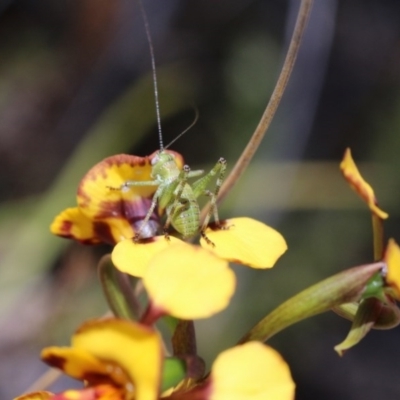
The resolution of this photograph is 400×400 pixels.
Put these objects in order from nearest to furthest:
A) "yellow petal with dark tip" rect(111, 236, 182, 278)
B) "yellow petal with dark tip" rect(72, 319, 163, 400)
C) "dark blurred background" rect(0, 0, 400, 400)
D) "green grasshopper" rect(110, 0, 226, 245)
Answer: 1. "yellow petal with dark tip" rect(72, 319, 163, 400)
2. "yellow petal with dark tip" rect(111, 236, 182, 278)
3. "green grasshopper" rect(110, 0, 226, 245)
4. "dark blurred background" rect(0, 0, 400, 400)

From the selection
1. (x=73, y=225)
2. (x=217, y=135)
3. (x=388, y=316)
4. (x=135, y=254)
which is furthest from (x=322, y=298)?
(x=217, y=135)

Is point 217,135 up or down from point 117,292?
down

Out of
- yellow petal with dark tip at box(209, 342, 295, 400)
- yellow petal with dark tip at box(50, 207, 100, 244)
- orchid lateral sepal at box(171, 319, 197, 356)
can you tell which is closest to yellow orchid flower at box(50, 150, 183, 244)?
yellow petal with dark tip at box(50, 207, 100, 244)

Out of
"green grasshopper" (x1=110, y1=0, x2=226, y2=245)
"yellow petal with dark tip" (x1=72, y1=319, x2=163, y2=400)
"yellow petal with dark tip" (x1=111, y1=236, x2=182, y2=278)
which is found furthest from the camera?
"green grasshopper" (x1=110, y1=0, x2=226, y2=245)

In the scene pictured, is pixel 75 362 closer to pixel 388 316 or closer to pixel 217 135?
pixel 388 316

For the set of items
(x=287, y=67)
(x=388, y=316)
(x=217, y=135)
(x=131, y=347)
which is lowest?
(x=217, y=135)

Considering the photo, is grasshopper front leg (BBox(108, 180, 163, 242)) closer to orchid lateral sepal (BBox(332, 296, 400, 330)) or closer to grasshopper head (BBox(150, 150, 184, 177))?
grasshopper head (BBox(150, 150, 184, 177))

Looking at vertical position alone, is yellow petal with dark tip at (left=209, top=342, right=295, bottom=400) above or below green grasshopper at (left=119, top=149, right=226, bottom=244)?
below
